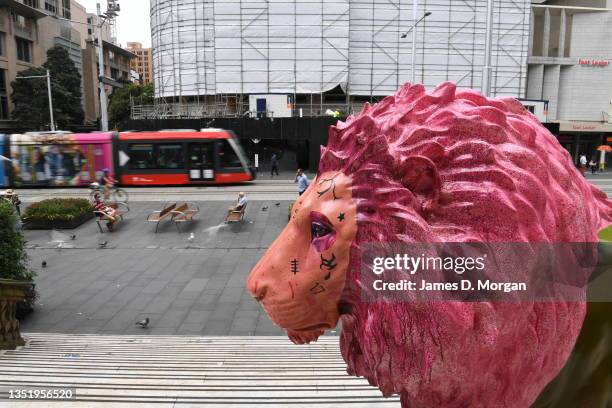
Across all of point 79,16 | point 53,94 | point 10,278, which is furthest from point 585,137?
point 79,16

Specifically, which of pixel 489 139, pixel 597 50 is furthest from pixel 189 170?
pixel 597 50

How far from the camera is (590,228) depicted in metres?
1.93

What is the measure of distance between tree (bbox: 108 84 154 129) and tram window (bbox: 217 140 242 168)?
35.3 metres

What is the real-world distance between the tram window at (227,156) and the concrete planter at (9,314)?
1368 cm

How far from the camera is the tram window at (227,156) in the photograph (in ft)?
65.8

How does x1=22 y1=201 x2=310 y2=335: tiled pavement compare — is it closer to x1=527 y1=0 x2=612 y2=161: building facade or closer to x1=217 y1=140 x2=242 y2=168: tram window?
x1=217 y1=140 x2=242 y2=168: tram window

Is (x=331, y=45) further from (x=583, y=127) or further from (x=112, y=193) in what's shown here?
(x=112, y=193)

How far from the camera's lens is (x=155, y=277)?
32.8 feet

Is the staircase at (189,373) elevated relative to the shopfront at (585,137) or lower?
lower

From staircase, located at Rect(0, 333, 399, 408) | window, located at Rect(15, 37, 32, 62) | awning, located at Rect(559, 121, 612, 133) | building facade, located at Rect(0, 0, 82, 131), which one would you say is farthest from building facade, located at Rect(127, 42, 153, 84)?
staircase, located at Rect(0, 333, 399, 408)

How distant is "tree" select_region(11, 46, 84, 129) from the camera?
144 ft

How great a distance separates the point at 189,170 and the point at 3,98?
115 ft

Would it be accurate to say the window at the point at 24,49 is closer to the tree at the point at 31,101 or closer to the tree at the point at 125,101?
the tree at the point at 31,101

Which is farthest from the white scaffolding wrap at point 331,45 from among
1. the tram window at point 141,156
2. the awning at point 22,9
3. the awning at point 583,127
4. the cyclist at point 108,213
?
the awning at point 22,9
